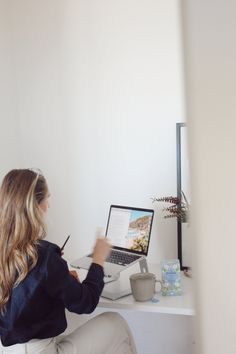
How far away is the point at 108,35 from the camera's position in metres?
2.16

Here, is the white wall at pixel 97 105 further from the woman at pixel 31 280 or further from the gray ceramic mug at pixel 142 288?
the woman at pixel 31 280

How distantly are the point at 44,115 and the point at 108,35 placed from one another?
1.95ft

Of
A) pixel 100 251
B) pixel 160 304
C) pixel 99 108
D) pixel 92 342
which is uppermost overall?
pixel 99 108

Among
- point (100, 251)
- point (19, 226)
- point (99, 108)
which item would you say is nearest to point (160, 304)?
point (100, 251)

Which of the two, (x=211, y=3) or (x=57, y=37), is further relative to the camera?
(x=57, y=37)

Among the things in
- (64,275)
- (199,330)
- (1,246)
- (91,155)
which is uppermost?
(91,155)

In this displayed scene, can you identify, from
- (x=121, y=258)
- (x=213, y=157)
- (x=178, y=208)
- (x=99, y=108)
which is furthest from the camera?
(x=99, y=108)

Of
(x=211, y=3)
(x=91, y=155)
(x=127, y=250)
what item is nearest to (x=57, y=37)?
(x=91, y=155)

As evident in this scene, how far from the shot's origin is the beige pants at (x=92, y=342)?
1400 millimetres

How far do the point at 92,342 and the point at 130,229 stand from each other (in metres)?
0.51

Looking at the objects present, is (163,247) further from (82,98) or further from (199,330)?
(199,330)

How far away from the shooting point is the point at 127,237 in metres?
1.82

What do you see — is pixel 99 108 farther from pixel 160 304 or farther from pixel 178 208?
pixel 160 304

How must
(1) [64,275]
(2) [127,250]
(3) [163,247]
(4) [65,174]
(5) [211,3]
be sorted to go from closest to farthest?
(5) [211,3]
(1) [64,275]
(2) [127,250]
(3) [163,247]
(4) [65,174]
